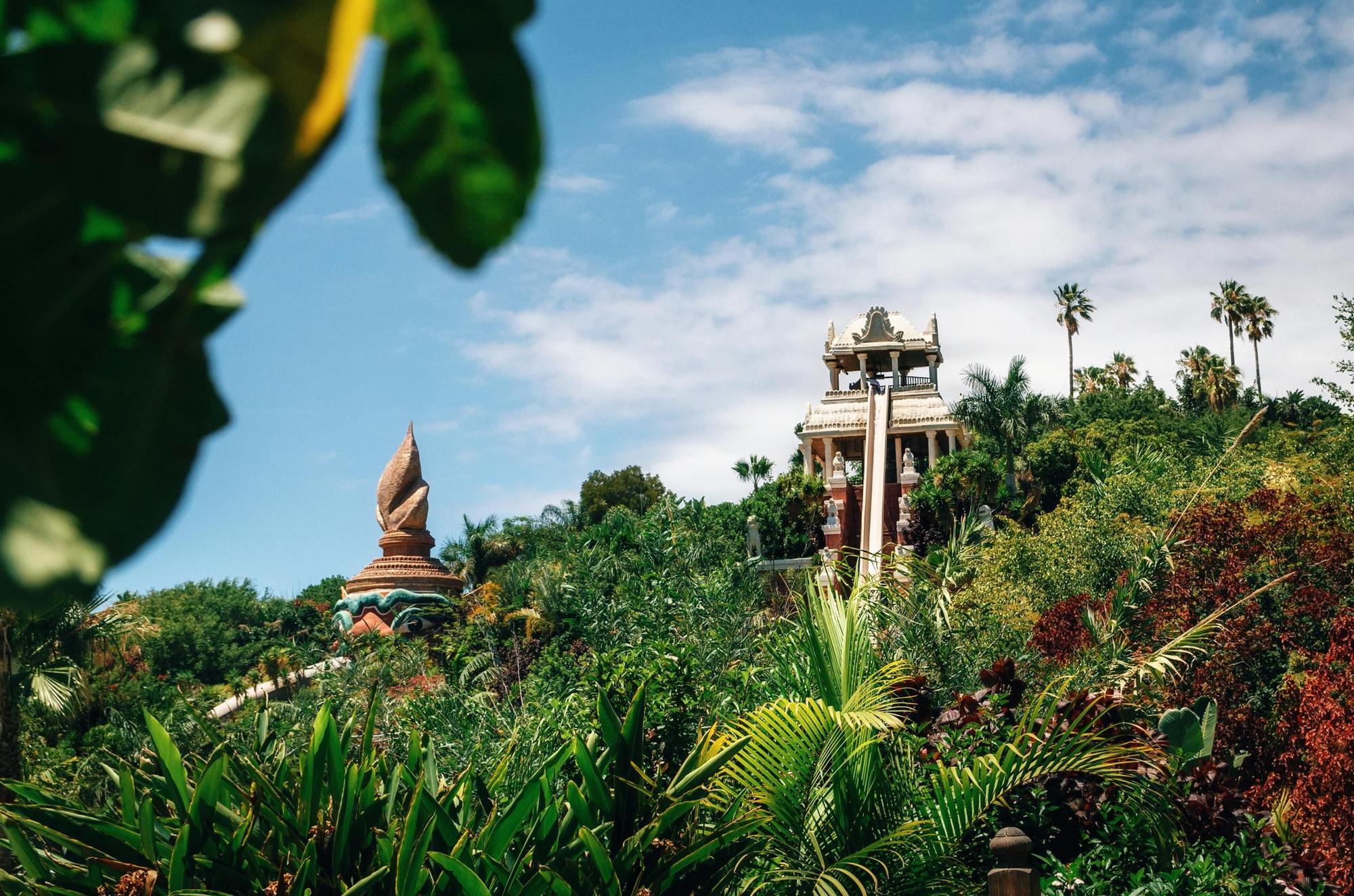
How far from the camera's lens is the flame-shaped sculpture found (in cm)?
2794

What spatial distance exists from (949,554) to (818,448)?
940 inches

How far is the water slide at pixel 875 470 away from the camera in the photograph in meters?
29.8

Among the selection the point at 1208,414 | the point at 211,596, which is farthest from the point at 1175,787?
the point at 211,596

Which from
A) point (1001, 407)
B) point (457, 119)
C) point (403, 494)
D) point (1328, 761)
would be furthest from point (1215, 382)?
point (457, 119)

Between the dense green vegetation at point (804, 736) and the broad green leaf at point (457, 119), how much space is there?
3.78m

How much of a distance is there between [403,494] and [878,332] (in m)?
16.7

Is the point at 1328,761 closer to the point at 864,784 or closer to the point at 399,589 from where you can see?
the point at 864,784

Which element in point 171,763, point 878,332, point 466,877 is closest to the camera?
point 466,877

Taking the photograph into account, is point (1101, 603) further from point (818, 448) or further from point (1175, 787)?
point (818, 448)

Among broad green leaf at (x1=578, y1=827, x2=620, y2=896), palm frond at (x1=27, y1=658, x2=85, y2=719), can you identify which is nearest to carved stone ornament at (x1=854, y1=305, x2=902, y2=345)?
palm frond at (x1=27, y1=658, x2=85, y2=719)

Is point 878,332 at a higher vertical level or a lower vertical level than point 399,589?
higher

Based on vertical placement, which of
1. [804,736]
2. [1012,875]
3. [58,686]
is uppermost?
[804,736]

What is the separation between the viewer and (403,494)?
92.7ft

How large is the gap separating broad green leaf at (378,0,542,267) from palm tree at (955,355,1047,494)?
35.3 m
